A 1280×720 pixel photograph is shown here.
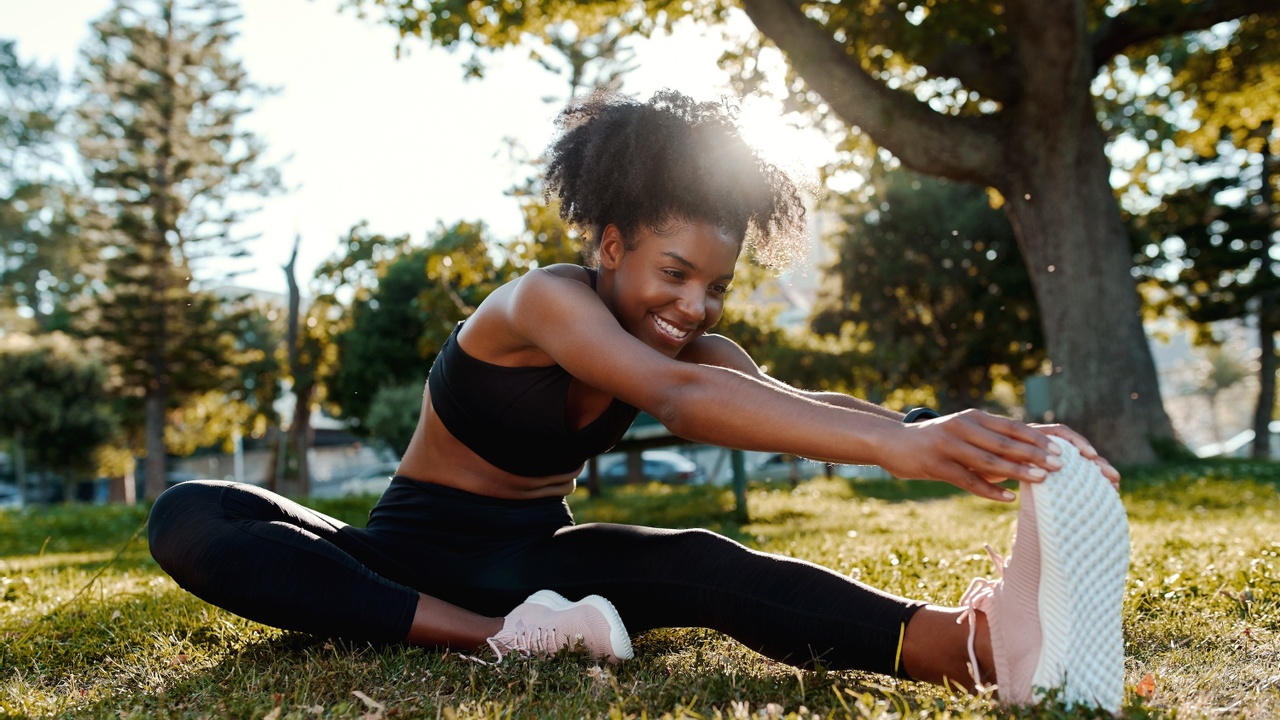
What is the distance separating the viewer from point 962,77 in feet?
36.7

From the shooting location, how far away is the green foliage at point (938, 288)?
26344 millimetres

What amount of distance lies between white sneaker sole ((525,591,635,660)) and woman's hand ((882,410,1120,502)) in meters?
0.92

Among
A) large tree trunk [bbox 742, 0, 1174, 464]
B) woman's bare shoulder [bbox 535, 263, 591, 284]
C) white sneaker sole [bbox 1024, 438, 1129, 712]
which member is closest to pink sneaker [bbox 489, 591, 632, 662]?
woman's bare shoulder [bbox 535, 263, 591, 284]

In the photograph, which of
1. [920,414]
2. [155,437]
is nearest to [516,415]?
[920,414]

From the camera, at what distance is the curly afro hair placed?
259 centimetres

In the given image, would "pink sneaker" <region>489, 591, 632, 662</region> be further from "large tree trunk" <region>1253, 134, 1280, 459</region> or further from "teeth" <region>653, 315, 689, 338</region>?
"large tree trunk" <region>1253, 134, 1280, 459</region>

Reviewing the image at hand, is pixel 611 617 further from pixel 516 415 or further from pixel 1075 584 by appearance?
pixel 1075 584

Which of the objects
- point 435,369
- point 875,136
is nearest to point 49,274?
point 875,136

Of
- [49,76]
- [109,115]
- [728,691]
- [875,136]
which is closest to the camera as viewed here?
[728,691]

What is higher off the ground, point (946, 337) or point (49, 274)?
point (49, 274)

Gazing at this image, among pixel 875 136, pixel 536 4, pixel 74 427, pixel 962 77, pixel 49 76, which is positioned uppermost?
pixel 49 76

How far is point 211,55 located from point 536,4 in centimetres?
1852

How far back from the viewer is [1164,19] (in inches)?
417

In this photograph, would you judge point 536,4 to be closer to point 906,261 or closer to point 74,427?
Result: point 906,261
